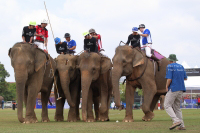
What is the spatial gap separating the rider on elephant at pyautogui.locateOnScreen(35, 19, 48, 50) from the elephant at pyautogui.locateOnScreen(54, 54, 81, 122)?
1.16 m

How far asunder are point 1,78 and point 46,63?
100456 mm

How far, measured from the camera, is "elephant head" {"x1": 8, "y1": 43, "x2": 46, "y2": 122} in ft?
58.2

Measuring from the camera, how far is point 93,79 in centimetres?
2042

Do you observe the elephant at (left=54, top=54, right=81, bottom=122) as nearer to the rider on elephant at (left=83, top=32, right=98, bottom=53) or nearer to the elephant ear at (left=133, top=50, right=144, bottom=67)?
the rider on elephant at (left=83, top=32, right=98, bottom=53)

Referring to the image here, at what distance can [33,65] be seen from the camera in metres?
18.9

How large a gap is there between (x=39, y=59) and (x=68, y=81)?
233 centimetres

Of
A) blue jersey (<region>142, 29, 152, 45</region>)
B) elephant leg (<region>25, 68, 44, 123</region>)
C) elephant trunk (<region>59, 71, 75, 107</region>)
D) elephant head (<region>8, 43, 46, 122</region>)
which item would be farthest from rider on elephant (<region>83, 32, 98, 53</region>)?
elephant leg (<region>25, 68, 44, 123</region>)

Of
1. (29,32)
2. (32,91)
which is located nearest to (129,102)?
(32,91)

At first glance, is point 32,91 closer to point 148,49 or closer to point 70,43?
point 70,43

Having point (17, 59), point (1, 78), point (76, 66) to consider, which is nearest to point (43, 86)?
point (76, 66)

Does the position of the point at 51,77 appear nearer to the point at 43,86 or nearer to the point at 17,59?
the point at 43,86

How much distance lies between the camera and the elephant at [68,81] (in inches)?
818

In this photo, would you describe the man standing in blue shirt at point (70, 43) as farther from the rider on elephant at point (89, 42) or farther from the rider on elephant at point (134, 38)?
the rider on elephant at point (134, 38)

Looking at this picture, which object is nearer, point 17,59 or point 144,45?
point 17,59
